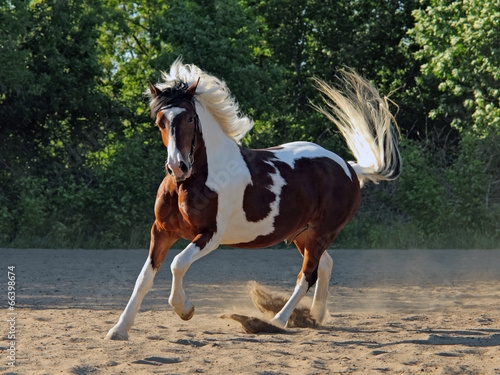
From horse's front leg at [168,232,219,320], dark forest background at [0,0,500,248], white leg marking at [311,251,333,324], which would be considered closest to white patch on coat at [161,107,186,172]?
horse's front leg at [168,232,219,320]

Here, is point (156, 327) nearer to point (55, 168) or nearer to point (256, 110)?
point (55, 168)

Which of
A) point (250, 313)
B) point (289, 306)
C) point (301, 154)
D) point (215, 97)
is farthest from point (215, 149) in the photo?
point (250, 313)

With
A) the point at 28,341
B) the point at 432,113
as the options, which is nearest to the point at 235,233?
the point at 28,341

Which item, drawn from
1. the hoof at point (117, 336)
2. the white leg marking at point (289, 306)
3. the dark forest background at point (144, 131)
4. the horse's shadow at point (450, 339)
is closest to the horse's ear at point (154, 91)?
the hoof at point (117, 336)

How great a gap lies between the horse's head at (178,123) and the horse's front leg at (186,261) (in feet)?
1.88

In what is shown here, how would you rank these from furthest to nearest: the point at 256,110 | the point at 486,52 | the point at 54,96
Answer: the point at 256,110 → the point at 486,52 → the point at 54,96

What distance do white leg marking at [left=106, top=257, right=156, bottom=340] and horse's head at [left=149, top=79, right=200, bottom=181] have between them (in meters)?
0.94

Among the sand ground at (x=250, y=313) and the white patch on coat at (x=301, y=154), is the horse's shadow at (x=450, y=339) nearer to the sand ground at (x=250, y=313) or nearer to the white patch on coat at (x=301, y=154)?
the sand ground at (x=250, y=313)

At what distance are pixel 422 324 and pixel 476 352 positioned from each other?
135 cm

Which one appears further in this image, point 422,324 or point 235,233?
point 422,324

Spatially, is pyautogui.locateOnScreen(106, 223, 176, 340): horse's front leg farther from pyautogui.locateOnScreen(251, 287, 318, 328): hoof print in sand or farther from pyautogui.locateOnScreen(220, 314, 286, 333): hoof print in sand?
pyautogui.locateOnScreen(251, 287, 318, 328): hoof print in sand

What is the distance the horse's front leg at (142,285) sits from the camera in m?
5.17

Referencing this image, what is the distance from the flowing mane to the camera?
5.38m

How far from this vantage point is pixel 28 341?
5.04m
